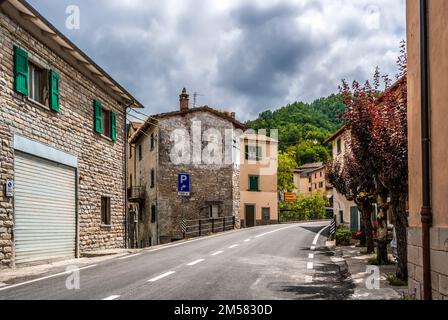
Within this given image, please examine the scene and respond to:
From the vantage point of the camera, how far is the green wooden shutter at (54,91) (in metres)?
16.3

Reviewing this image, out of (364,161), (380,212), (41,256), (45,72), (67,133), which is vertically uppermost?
(45,72)

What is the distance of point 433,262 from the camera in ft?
22.0

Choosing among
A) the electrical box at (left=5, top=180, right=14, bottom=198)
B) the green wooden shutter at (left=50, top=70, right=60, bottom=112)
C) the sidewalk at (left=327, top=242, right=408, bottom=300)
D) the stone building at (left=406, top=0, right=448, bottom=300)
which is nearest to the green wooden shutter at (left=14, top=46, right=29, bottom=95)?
the green wooden shutter at (left=50, top=70, right=60, bottom=112)

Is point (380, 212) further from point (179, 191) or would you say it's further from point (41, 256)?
point (179, 191)

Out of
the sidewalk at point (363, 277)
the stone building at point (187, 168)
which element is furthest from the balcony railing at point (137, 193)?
the sidewalk at point (363, 277)

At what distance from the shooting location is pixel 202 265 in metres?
13.3

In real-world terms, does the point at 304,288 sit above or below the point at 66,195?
below

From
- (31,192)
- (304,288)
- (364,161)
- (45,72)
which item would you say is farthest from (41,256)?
(364,161)

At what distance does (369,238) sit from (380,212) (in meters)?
3.76

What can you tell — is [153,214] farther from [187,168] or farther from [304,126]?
[304,126]

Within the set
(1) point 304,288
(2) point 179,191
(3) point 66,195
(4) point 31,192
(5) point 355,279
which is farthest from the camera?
(2) point 179,191

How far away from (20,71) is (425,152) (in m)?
11.6
